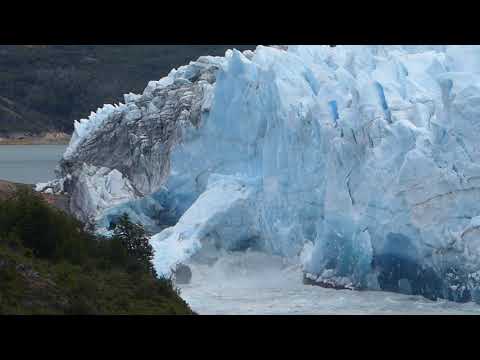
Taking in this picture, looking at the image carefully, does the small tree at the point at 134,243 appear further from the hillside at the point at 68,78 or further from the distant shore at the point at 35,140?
the distant shore at the point at 35,140

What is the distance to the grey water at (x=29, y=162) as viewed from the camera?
28422 millimetres

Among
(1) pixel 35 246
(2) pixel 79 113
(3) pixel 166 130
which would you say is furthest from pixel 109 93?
(1) pixel 35 246

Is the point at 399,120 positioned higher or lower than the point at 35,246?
higher

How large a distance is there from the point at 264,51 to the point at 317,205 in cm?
385

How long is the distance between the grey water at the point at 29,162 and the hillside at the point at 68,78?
3.02 m

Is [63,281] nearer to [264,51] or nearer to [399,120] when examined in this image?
[399,120]

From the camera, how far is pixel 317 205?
1411cm

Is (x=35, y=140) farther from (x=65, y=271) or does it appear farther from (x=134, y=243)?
(x=65, y=271)

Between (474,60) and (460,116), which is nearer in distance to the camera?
(460,116)

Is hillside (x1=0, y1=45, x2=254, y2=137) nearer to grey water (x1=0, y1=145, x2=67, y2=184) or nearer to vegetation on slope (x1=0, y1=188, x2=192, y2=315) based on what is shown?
grey water (x1=0, y1=145, x2=67, y2=184)

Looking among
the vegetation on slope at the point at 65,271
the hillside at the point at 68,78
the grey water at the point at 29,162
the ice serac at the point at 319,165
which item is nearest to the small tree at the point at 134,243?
the vegetation on slope at the point at 65,271

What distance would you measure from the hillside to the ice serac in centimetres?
2708

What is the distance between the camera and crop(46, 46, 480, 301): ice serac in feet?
39.7

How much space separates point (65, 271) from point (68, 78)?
143ft
